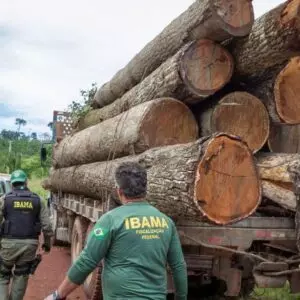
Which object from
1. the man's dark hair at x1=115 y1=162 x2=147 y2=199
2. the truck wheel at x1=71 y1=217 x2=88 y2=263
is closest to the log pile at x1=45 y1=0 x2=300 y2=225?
the man's dark hair at x1=115 y1=162 x2=147 y2=199

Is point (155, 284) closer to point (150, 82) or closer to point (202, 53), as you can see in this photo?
point (202, 53)

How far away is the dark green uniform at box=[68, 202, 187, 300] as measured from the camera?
3.34 meters

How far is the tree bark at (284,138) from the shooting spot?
6.41 meters

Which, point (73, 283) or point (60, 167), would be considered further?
point (60, 167)

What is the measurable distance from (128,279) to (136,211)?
434mm

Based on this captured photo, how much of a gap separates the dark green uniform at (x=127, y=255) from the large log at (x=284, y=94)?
3069 mm

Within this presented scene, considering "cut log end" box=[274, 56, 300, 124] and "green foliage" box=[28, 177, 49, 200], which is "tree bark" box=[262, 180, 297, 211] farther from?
"green foliage" box=[28, 177, 49, 200]

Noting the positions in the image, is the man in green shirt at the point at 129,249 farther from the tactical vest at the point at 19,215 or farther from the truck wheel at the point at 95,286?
the truck wheel at the point at 95,286

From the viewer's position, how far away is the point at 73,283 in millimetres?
3385

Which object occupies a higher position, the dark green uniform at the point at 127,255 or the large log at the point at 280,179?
the large log at the point at 280,179

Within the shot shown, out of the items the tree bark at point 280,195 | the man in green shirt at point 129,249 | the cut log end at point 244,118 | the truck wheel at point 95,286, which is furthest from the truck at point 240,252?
the man in green shirt at point 129,249

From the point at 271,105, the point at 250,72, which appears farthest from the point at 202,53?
the point at 271,105

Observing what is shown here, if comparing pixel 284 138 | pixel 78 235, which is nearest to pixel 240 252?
pixel 284 138

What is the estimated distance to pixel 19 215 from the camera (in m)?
6.23
